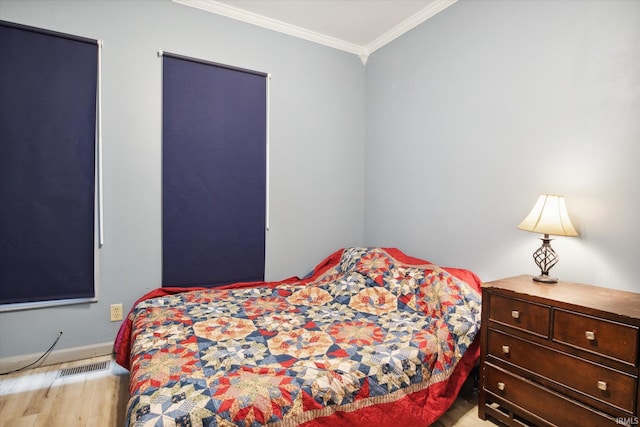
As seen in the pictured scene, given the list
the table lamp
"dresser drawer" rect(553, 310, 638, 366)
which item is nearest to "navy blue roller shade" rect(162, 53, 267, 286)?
the table lamp

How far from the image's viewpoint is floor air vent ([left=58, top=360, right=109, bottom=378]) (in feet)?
7.18

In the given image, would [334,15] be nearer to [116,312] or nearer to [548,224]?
[548,224]

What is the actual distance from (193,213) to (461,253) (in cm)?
202

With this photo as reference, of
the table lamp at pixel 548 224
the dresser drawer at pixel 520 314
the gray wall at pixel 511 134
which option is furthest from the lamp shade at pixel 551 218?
the dresser drawer at pixel 520 314

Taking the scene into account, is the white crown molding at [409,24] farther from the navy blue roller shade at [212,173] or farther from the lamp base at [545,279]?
the lamp base at [545,279]

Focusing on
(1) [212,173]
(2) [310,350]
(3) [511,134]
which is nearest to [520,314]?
(2) [310,350]

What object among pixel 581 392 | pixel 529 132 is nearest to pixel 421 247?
pixel 529 132

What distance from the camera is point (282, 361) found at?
4.98ft

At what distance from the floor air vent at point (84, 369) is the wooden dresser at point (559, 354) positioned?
91.7 inches

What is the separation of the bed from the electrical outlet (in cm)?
26

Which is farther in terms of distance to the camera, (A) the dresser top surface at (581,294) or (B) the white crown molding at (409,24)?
(B) the white crown molding at (409,24)

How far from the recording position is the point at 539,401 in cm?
155

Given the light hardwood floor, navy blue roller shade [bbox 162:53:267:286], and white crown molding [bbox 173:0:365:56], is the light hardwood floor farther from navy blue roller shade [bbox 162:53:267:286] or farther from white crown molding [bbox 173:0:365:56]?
white crown molding [bbox 173:0:365:56]

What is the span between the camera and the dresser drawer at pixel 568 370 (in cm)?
131
